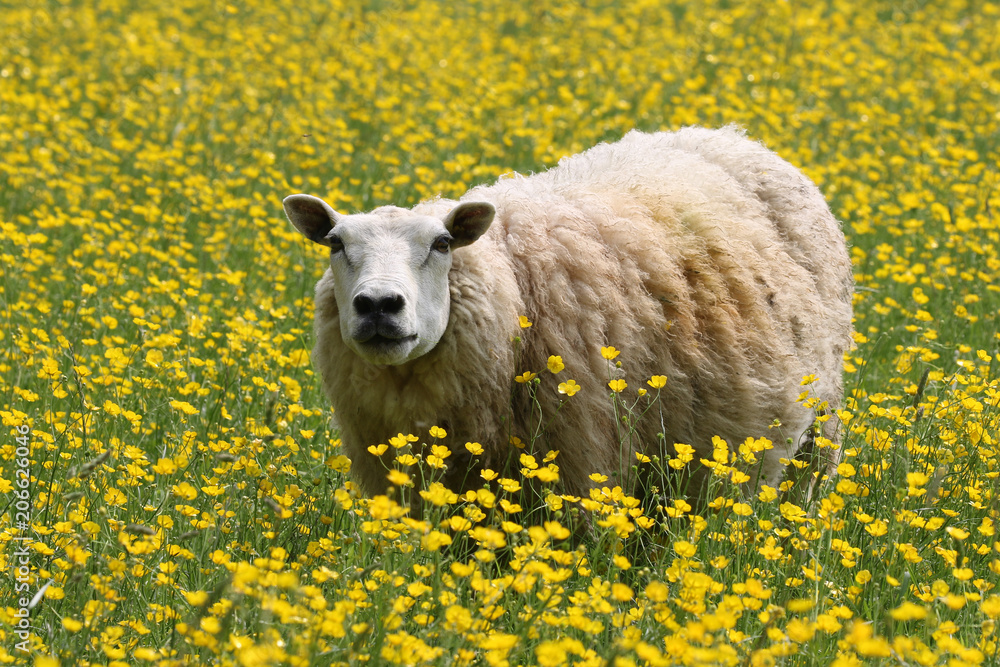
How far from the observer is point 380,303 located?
3.62 m

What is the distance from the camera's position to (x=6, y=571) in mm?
3373

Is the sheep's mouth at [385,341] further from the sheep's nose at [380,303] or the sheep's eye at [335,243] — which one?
the sheep's eye at [335,243]

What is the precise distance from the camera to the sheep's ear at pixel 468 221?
12.9 ft

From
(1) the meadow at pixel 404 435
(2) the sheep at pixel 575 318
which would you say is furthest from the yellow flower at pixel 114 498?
(2) the sheep at pixel 575 318

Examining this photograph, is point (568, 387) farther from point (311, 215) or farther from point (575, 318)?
point (311, 215)

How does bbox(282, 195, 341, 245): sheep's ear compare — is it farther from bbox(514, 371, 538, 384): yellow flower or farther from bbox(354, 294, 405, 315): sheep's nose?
bbox(514, 371, 538, 384): yellow flower

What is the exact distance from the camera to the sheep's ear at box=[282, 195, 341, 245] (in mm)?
4184

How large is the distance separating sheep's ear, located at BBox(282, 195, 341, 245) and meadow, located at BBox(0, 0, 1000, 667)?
2.17 feet

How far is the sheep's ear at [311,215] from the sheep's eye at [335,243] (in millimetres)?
162

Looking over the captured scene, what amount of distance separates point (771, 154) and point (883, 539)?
83.4 inches

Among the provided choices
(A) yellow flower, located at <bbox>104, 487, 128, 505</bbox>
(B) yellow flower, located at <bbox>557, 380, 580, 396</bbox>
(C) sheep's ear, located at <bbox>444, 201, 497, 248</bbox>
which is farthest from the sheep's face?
(A) yellow flower, located at <bbox>104, 487, 128, 505</bbox>

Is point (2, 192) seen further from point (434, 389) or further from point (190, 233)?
point (434, 389)

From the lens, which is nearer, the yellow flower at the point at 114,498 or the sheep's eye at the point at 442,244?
the yellow flower at the point at 114,498

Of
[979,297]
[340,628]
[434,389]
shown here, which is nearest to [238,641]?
[340,628]
